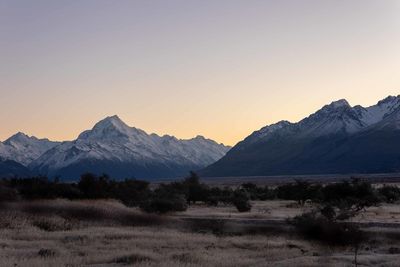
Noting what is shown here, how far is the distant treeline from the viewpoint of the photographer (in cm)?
5617

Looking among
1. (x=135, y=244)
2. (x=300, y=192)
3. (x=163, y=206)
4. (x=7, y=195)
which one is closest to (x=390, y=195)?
(x=300, y=192)

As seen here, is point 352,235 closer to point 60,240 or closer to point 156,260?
point 156,260

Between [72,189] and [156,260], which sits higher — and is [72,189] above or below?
above

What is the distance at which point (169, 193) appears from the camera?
6775 cm

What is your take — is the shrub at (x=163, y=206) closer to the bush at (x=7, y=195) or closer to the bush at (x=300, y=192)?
the bush at (x=7, y=195)

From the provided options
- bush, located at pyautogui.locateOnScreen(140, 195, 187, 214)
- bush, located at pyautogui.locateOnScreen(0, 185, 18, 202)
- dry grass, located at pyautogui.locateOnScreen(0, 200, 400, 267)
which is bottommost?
dry grass, located at pyautogui.locateOnScreen(0, 200, 400, 267)

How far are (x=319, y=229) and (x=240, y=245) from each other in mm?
6889

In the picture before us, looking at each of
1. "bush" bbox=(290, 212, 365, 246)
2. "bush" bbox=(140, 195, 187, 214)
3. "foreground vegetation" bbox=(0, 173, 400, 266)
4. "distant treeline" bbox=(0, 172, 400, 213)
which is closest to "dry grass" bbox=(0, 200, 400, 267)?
"foreground vegetation" bbox=(0, 173, 400, 266)

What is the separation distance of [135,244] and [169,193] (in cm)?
3614

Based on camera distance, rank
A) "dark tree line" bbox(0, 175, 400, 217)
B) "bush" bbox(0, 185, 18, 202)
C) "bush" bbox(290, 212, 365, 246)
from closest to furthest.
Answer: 1. "bush" bbox(290, 212, 365, 246)
2. "bush" bbox(0, 185, 18, 202)
3. "dark tree line" bbox(0, 175, 400, 217)

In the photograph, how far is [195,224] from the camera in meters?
44.2

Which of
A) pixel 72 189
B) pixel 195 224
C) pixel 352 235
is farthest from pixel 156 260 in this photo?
pixel 72 189

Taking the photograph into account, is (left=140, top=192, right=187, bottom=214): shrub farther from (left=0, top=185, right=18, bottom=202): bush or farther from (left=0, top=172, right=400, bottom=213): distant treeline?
(left=0, top=185, right=18, bottom=202): bush

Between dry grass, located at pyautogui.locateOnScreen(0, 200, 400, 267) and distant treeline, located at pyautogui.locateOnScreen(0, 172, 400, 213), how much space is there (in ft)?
29.8
